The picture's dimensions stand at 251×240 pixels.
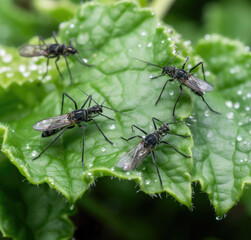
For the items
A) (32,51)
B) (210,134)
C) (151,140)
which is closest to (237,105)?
(210,134)

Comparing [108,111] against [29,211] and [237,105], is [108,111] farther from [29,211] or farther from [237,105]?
[237,105]

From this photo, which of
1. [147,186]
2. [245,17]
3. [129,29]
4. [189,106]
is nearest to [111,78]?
[129,29]

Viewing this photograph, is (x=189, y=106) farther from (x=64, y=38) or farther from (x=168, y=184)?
(x=64, y=38)

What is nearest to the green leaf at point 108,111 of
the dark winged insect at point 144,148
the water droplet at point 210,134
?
the dark winged insect at point 144,148

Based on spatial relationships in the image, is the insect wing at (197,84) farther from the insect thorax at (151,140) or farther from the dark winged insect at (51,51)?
the dark winged insect at (51,51)

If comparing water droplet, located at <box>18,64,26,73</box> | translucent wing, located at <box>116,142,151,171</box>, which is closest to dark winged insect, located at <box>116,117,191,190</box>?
translucent wing, located at <box>116,142,151,171</box>

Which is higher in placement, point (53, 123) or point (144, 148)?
point (53, 123)
